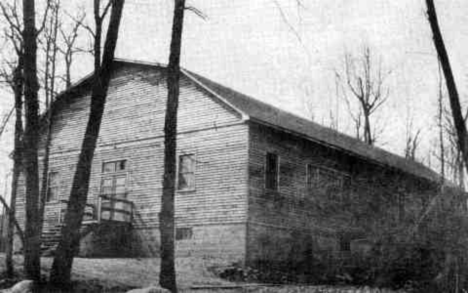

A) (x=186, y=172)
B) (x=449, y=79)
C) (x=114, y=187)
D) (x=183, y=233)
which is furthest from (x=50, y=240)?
(x=449, y=79)

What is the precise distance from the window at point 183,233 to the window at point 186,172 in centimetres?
156

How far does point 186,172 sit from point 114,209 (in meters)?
3.12

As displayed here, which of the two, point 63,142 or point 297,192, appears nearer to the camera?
point 297,192

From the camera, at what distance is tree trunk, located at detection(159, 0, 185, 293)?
15.2m

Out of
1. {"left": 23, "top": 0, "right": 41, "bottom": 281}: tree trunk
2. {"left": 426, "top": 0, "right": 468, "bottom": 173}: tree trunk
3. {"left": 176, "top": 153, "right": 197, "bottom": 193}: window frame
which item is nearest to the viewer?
{"left": 23, "top": 0, "right": 41, "bottom": 281}: tree trunk

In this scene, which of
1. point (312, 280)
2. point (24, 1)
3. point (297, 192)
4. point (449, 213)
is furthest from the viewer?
point (297, 192)

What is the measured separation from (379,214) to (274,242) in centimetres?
992

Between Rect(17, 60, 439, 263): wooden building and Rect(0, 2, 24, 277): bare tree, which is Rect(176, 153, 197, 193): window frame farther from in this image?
Rect(0, 2, 24, 277): bare tree

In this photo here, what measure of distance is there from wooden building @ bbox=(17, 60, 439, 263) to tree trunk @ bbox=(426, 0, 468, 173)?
24.0 ft

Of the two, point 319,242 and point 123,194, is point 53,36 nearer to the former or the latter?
point 123,194

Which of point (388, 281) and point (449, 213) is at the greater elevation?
point (449, 213)

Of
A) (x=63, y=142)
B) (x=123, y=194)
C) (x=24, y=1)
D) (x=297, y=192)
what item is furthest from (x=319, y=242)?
(x=24, y=1)

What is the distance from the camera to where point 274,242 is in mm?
23438

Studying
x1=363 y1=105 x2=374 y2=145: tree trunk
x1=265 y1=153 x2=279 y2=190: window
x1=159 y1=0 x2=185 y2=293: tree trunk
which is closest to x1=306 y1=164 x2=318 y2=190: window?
x1=265 y1=153 x2=279 y2=190: window
